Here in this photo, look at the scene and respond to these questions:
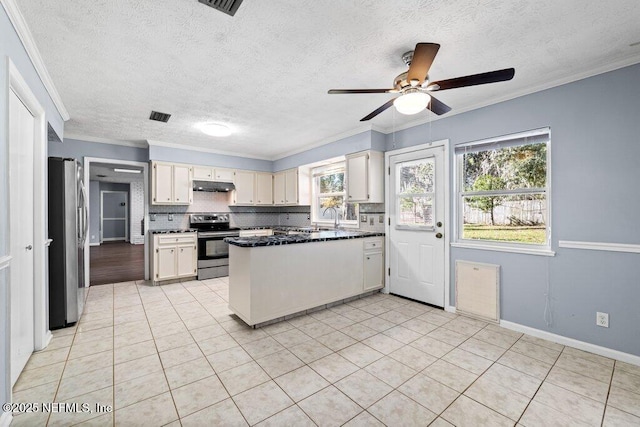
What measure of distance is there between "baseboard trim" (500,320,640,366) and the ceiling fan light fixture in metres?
2.46

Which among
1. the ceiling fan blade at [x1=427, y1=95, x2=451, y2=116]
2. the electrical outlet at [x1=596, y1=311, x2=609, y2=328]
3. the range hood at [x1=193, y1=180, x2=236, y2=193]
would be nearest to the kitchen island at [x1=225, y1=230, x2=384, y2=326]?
the ceiling fan blade at [x1=427, y1=95, x2=451, y2=116]

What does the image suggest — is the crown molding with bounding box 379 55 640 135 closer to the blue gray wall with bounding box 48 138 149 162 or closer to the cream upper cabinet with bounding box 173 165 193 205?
the cream upper cabinet with bounding box 173 165 193 205

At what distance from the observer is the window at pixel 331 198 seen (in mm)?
5008

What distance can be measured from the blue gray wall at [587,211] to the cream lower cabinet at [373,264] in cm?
156

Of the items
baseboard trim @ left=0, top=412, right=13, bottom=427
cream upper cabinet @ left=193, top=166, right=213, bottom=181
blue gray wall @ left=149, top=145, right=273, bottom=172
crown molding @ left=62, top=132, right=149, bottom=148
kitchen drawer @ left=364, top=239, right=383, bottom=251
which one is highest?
crown molding @ left=62, top=132, right=149, bottom=148

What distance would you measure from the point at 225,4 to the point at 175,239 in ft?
13.1

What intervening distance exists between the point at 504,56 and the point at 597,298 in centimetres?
220

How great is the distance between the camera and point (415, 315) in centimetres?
332

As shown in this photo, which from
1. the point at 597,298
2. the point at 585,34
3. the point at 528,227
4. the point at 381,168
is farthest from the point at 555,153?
the point at 381,168

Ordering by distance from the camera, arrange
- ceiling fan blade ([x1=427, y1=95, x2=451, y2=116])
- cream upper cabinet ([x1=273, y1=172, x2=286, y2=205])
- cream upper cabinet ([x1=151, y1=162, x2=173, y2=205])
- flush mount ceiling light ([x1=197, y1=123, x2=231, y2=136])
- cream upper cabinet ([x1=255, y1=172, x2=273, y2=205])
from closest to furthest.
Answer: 1. ceiling fan blade ([x1=427, y1=95, x2=451, y2=116])
2. flush mount ceiling light ([x1=197, y1=123, x2=231, y2=136])
3. cream upper cabinet ([x1=151, y1=162, x2=173, y2=205])
4. cream upper cabinet ([x1=273, y1=172, x2=286, y2=205])
5. cream upper cabinet ([x1=255, y1=172, x2=273, y2=205])

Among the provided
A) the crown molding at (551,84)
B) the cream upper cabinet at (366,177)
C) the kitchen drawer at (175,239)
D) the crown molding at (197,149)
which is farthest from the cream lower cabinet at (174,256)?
the crown molding at (551,84)

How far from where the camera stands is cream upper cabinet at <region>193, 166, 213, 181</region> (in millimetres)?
5223

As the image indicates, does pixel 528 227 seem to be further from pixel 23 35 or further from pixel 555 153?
pixel 23 35

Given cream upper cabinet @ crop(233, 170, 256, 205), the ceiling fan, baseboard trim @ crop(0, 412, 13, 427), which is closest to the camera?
baseboard trim @ crop(0, 412, 13, 427)
